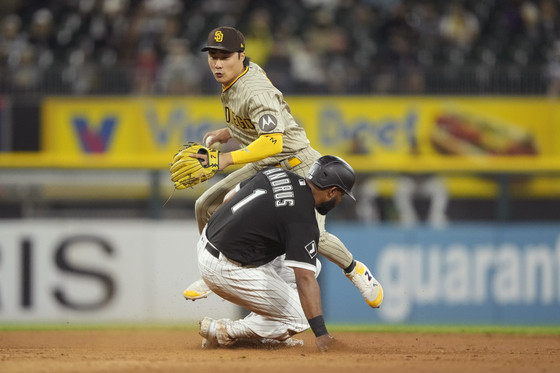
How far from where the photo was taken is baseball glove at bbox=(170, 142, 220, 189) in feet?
19.1

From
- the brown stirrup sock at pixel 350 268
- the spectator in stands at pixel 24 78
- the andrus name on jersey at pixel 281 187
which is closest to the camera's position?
the andrus name on jersey at pixel 281 187

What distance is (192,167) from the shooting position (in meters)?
5.84

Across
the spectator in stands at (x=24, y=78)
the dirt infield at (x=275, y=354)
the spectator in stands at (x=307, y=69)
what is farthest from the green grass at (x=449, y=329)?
the spectator in stands at (x=24, y=78)

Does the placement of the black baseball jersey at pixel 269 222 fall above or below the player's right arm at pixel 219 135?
below

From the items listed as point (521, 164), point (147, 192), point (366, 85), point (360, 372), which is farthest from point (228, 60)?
point (366, 85)

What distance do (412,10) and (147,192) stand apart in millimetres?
8377

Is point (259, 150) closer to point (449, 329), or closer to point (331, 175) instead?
point (331, 175)

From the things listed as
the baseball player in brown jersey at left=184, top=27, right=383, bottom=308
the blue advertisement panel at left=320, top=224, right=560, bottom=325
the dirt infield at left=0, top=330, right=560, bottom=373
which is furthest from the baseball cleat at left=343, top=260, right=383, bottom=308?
the blue advertisement panel at left=320, top=224, right=560, bottom=325

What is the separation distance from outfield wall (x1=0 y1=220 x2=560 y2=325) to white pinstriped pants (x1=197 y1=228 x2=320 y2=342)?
2.84 metres

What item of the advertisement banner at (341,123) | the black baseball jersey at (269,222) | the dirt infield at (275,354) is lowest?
the dirt infield at (275,354)

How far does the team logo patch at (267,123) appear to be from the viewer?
5.88 m

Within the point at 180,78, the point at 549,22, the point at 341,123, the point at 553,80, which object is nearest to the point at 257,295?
the point at 341,123

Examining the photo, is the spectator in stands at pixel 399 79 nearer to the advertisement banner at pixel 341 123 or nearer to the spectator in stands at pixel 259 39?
the advertisement banner at pixel 341 123

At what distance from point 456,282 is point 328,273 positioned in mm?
1588
